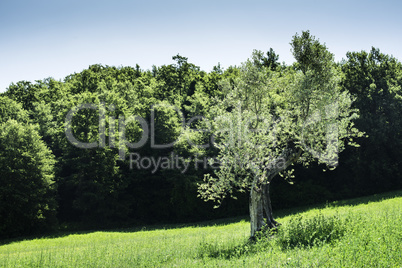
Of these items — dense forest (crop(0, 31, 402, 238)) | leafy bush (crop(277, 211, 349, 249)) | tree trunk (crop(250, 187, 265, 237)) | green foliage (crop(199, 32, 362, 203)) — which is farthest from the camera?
dense forest (crop(0, 31, 402, 238))

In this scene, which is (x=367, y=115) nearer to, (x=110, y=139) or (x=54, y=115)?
(x=110, y=139)

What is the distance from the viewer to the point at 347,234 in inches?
439

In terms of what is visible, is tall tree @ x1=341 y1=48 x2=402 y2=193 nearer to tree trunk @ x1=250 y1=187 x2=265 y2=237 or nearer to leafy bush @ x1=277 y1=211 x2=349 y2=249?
tree trunk @ x1=250 y1=187 x2=265 y2=237

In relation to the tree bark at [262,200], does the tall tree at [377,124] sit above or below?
above

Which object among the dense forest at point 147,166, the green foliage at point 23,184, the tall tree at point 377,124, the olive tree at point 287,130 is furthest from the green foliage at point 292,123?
the green foliage at point 23,184

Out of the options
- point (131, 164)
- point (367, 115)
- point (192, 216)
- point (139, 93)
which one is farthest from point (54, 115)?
point (367, 115)

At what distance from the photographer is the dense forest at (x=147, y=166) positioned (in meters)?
35.3

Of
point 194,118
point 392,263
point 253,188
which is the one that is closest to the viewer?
point 392,263

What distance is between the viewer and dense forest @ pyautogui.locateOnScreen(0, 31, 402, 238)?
35.3 m

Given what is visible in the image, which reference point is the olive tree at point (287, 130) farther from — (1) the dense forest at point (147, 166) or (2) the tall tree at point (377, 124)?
(2) the tall tree at point (377, 124)

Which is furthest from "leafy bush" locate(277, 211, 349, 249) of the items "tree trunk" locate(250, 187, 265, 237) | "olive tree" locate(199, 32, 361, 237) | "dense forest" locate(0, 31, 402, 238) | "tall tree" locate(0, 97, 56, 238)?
"tall tree" locate(0, 97, 56, 238)

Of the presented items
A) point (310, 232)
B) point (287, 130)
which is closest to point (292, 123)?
point (287, 130)

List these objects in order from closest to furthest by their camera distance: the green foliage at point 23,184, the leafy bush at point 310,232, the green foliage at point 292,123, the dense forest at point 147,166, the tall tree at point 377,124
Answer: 1. the leafy bush at point 310,232
2. the green foliage at point 292,123
3. the green foliage at point 23,184
4. the dense forest at point 147,166
5. the tall tree at point 377,124

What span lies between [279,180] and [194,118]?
51.6ft
